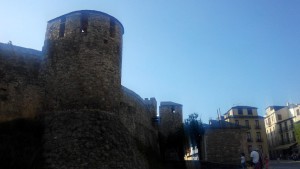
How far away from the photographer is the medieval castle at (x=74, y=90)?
12930 mm

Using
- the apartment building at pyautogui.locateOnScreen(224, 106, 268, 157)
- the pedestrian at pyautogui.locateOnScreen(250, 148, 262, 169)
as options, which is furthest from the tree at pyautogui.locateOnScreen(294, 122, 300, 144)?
the pedestrian at pyautogui.locateOnScreen(250, 148, 262, 169)

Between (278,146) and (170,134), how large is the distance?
29.2 meters

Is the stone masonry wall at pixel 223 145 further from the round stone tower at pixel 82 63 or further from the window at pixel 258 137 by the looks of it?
the round stone tower at pixel 82 63

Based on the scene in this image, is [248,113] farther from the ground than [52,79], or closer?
farther from the ground

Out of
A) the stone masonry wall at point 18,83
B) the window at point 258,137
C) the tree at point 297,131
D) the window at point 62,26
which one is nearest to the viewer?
the stone masonry wall at point 18,83

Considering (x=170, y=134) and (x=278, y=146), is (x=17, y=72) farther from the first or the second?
(x=278, y=146)

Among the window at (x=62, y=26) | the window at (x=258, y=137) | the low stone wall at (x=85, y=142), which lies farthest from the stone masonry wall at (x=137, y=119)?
the window at (x=258, y=137)

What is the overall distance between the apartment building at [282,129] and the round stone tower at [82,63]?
38423mm

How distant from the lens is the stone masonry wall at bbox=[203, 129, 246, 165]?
1209 inches

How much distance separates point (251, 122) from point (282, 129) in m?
5.48

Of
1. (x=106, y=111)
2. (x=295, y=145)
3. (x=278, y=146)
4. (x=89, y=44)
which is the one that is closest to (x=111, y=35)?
(x=89, y=44)

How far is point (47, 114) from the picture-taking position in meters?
14.2

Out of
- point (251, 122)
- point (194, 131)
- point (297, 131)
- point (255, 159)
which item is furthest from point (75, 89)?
point (251, 122)

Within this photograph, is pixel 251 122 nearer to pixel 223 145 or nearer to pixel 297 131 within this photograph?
pixel 297 131
